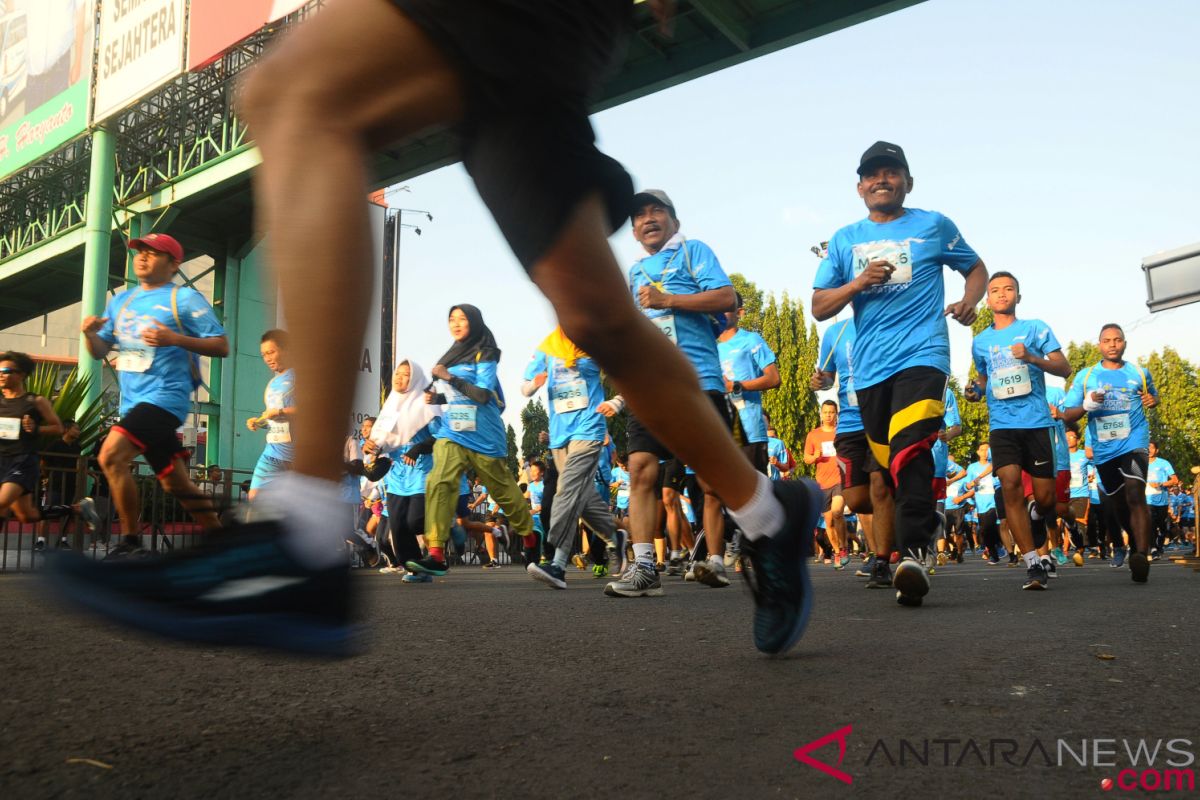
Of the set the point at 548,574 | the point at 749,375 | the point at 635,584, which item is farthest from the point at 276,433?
the point at 749,375

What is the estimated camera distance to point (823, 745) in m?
1.43

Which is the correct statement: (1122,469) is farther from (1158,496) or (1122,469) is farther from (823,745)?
(1158,496)

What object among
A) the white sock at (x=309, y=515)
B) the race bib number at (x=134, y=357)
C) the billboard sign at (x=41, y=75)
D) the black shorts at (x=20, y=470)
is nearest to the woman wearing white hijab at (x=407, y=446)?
the race bib number at (x=134, y=357)

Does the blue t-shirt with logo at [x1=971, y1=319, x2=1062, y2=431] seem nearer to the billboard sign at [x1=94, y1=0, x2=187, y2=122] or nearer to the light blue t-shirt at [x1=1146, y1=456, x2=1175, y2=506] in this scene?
the light blue t-shirt at [x1=1146, y1=456, x2=1175, y2=506]

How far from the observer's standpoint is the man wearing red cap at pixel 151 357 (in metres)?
6.24

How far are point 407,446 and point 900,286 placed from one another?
496 cm

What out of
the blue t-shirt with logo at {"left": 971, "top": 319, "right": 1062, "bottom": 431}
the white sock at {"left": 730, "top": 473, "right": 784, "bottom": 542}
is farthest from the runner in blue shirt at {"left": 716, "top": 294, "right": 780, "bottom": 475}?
the white sock at {"left": 730, "top": 473, "right": 784, "bottom": 542}

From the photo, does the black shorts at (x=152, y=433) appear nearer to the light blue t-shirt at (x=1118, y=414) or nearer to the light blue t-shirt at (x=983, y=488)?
the light blue t-shirt at (x=1118, y=414)

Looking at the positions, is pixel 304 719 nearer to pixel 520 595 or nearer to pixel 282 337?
pixel 282 337

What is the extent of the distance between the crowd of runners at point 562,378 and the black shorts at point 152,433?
2 centimetres

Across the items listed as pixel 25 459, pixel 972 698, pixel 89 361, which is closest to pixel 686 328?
pixel 972 698

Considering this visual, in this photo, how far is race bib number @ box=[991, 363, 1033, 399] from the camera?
692 centimetres

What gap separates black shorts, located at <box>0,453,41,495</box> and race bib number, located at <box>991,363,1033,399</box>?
320 inches

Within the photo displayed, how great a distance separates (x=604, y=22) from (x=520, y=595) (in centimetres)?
437
